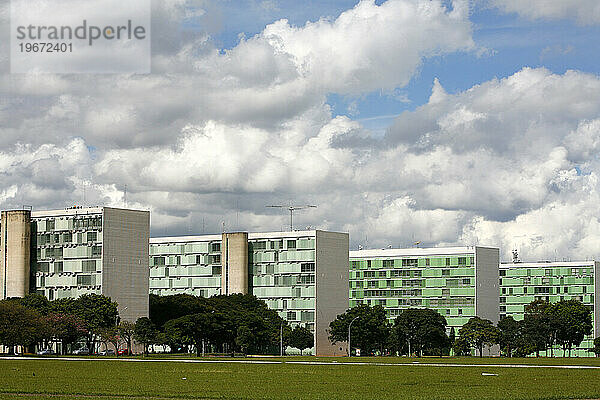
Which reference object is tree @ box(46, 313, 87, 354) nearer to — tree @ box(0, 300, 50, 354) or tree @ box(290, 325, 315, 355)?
tree @ box(0, 300, 50, 354)

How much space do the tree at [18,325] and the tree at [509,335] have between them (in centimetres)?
7534

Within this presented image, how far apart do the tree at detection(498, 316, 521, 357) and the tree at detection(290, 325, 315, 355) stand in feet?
107

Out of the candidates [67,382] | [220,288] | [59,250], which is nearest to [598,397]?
[67,382]

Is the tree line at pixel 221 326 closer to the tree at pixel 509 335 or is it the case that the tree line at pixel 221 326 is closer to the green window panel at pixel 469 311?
the tree at pixel 509 335

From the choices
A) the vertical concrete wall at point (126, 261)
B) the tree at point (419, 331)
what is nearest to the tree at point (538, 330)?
the tree at point (419, 331)

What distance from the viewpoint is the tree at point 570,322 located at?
170375 mm

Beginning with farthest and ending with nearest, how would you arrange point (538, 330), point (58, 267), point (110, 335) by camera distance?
point (538, 330), point (58, 267), point (110, 335)

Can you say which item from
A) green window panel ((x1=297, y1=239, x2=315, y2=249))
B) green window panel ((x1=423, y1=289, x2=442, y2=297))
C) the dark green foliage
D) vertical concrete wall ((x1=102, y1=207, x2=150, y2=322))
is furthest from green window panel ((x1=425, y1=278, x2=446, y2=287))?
vertical concrete wall ((x1=102, y1=207, x2=150, y2=322))

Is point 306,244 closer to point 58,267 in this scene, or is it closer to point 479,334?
point 479,334

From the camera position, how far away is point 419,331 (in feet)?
526

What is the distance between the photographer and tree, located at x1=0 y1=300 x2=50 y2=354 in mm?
124312

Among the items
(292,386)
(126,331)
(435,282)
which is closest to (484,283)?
(435,282)

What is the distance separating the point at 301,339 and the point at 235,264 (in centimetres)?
2286

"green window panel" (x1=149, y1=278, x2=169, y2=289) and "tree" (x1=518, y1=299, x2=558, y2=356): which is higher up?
"green window panel" (x1=149, y1=278, x2=169, y2=289)
